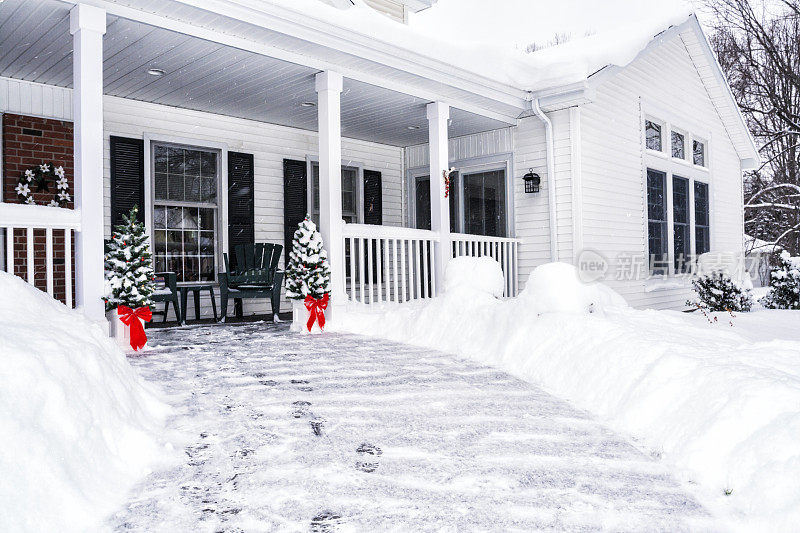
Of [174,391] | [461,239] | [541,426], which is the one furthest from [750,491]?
[461,239]

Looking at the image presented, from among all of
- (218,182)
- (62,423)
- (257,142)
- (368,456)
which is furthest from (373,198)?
(62,423)

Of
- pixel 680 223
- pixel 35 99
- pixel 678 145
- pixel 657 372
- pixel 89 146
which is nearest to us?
pixel 657 372

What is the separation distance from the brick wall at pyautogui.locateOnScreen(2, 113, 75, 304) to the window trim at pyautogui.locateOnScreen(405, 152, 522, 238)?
469 centimetres

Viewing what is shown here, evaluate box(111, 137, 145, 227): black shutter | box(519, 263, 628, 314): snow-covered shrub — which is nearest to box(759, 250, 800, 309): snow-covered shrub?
box(519, 263, 628, 314): snow-covered shrub

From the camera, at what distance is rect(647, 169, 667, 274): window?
8.77 metres

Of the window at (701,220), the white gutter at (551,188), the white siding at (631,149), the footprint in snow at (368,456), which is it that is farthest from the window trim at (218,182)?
the window at (701,220)

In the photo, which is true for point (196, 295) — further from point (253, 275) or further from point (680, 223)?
point (680, 223)

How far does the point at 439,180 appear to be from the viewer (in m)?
6.76

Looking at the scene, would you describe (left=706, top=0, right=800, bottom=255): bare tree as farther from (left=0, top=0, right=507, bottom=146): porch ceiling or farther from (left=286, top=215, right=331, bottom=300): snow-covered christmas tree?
(left=286, top=215, right=331, bottom=300): snow-covered christmas tree

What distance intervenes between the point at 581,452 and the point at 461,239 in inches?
189

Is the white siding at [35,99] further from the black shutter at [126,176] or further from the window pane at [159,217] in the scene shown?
the window pane at [159,217]

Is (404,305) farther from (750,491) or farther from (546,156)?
(750,491)

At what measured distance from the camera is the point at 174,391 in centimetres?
320

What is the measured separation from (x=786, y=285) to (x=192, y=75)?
7.98m
